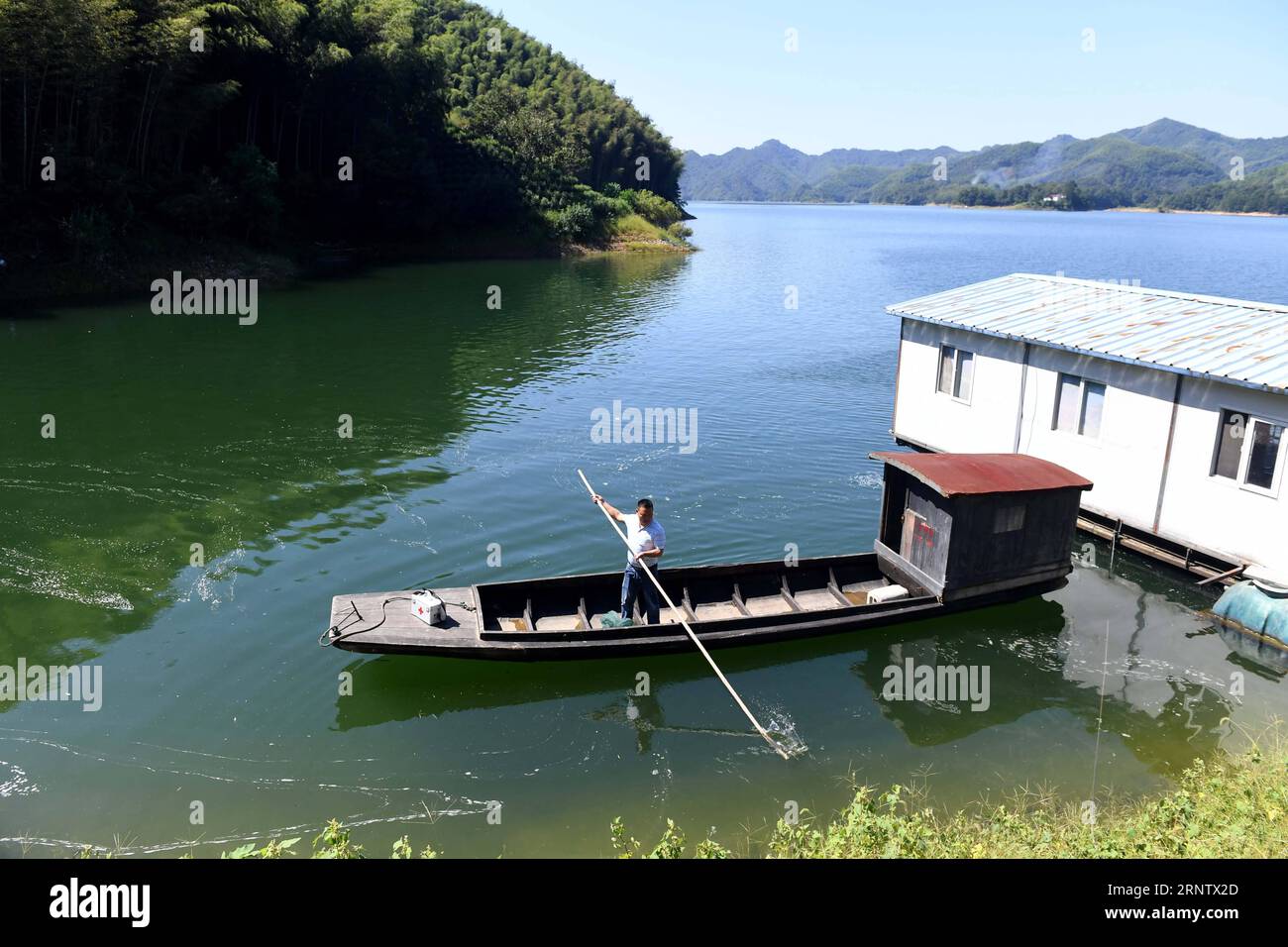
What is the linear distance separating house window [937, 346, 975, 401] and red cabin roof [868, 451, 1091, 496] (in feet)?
18.4

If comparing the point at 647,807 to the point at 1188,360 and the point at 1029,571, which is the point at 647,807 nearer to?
the point at 1029,571

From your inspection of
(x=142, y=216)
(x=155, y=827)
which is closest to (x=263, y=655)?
(x=155, y=827)

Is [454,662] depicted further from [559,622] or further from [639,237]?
[639,237]

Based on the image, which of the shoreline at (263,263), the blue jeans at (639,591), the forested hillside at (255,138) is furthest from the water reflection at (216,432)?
the blue jeans at (639,591)

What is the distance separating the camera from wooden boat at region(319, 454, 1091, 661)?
15459mm

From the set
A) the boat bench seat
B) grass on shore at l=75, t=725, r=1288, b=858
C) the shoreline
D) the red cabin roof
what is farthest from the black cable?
the shoreline

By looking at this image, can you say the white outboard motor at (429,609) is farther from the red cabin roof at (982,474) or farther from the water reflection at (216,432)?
the red cabin roof at (982,474)

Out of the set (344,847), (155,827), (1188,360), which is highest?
(1188,360)

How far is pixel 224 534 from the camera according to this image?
20.9 m

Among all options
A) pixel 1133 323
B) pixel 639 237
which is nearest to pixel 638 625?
pixel 1133 323

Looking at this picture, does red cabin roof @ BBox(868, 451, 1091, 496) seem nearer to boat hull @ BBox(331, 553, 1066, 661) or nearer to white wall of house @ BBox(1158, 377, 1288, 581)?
boat hull @ BBox(331, 553, 1066, 661)

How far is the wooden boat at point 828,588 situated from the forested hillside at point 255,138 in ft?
129

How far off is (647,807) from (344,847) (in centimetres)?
443

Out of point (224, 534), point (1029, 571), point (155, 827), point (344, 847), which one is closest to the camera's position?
point (344, 847)
